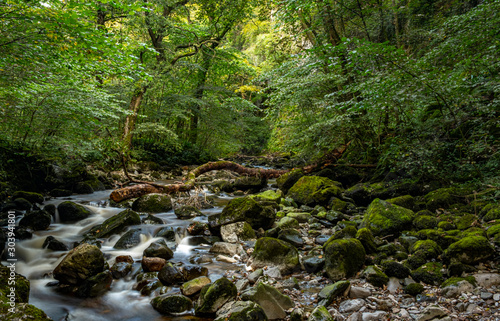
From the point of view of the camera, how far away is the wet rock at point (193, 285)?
348cm

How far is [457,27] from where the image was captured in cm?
492

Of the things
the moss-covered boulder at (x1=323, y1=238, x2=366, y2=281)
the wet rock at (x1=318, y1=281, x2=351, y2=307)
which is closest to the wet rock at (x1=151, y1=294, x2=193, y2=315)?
the wet rock at (x1=318, y1=281, x2=351, y2=307)

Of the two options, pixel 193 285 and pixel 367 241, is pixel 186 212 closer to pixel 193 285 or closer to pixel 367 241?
pixel 193 285

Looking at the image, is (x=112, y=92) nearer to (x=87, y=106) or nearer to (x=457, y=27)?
(x=87, y=106)

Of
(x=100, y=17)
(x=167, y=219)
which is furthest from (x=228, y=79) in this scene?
(x=167, y=219)

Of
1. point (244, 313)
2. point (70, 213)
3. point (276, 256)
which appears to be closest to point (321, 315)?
point (244, 313)

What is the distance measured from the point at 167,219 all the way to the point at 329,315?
4.95 metres

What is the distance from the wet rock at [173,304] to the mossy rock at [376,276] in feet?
7.76

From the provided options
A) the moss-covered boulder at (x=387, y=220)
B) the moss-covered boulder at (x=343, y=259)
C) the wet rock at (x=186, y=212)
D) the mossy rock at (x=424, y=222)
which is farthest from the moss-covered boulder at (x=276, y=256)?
the wet rock at (x=186, y=212)

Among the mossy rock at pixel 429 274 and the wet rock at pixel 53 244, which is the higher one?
the mossy rock at pixel 429 274

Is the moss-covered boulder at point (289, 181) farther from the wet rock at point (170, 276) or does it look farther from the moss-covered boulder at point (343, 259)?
the wet rock at point (170, 276)

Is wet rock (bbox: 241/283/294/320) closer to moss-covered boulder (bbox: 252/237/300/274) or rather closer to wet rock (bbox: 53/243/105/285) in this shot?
moss-covered boulder (bbox: 252/237/300/274)

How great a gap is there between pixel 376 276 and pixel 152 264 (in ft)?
Result: 11.0

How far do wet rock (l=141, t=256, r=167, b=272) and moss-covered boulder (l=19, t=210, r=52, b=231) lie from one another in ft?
10.5
